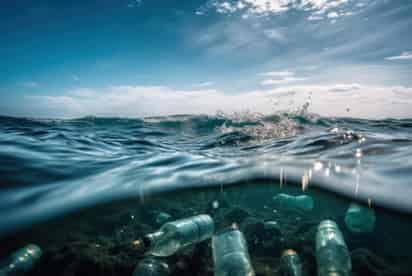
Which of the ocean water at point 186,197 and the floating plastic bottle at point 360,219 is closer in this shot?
the ocean water at point 186,197

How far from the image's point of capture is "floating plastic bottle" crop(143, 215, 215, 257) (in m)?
4.04

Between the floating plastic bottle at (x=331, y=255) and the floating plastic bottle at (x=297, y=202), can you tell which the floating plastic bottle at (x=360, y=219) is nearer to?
the floating plastic bottle at (x=331, y=255)

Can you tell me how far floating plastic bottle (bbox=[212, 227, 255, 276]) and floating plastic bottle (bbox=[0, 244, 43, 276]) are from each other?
3.66 meters

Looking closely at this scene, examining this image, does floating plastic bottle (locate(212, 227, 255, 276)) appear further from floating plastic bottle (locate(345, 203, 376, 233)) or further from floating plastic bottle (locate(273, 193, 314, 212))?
floating plastic bottle (locate(273, 193, 314, 212))

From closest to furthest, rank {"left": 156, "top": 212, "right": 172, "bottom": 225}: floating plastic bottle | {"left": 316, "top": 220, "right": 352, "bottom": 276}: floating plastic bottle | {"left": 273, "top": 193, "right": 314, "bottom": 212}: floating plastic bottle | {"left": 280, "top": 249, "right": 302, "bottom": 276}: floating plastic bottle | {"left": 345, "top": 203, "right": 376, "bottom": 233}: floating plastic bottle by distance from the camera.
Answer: {"left": 316, "top": 220, "right": 352, "bottom": 276}: floating plastic bottle, {"left": 280, "top": 249, "right": 302, "bottom": 276}: floating plastic bottle, {"left": 345, "top": 203, "right": 376, "bottom": 233}: floating plastic bottle, {"left": 156, "top": 212, "right": 172, "bottom": 225}: floating plastic bottle, {"left": 273, "top": 193, "right": 314, "bottom": 212}: floating plastic bottle

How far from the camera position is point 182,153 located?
742cm

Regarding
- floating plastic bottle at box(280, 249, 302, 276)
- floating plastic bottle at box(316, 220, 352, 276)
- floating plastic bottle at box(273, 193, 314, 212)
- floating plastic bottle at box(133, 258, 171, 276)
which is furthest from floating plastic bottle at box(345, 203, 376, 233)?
floating plastic bottle at box(133, 258, 171, 276)

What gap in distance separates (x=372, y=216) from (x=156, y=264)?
5.84 m

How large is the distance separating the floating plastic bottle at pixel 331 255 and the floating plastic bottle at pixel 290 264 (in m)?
0.36

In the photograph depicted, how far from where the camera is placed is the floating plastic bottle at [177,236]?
4.04 m

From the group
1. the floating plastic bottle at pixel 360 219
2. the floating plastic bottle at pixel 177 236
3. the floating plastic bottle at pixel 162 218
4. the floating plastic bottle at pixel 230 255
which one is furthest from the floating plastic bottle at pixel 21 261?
the floating plastic bottle at pixel 360 219

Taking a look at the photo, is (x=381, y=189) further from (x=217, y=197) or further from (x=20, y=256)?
(x=20, y=256)

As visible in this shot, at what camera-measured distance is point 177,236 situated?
4426 millimetres

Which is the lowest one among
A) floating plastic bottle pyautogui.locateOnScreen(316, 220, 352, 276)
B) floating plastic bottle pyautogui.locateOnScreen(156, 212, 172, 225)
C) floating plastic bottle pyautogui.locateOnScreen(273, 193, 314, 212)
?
floating plastic bottle pyautogui.locateOnScreen(273, 193, 314, 212)
